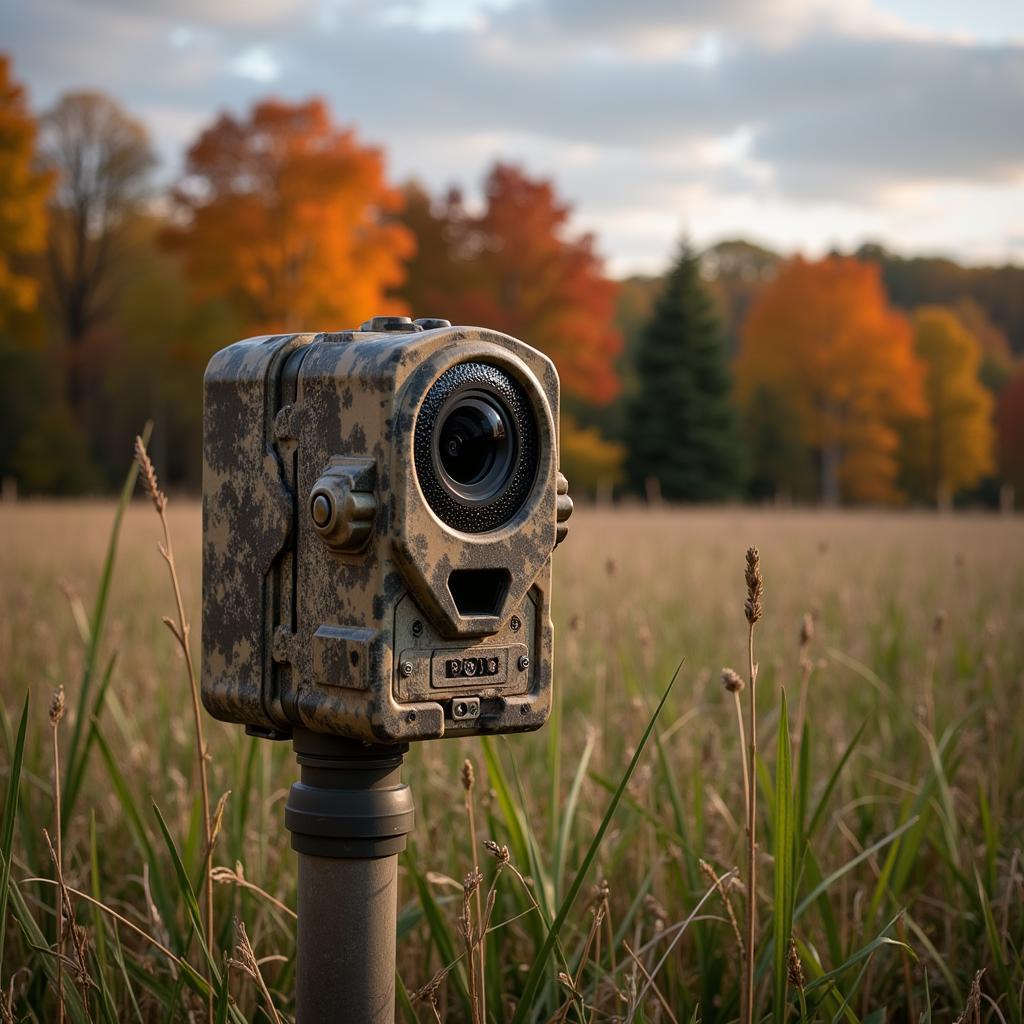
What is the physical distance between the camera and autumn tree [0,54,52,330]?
69.3 ft

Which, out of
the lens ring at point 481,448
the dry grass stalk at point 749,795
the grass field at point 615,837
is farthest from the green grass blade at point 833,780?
the lens ring at point 481,448

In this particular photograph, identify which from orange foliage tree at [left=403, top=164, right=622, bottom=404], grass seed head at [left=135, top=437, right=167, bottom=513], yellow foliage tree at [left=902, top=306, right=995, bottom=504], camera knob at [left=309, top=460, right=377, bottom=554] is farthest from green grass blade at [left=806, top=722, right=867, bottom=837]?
yellow foliage tree at [left=902, top=306, right=995, bottom=504]

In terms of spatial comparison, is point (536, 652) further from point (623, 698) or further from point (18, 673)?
point (18, 673)

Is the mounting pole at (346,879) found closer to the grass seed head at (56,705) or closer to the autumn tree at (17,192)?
the grass seed head at (56,705)

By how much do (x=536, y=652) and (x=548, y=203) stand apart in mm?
31278

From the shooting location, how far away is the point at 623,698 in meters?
3.41

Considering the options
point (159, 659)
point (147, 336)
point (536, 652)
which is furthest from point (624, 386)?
point (536, 652)

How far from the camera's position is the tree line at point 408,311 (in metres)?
25.0

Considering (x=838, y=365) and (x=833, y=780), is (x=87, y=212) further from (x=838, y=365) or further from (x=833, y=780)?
(x=833, y=780)

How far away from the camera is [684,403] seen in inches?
1104

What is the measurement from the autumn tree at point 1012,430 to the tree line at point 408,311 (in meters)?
0.09

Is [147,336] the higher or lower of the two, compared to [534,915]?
higher

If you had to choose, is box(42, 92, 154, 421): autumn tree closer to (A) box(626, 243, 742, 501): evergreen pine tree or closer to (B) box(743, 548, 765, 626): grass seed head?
(A) box(626, 243, 742, 501): evergreen pine tree

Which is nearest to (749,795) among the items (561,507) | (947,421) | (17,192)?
(561,507)
